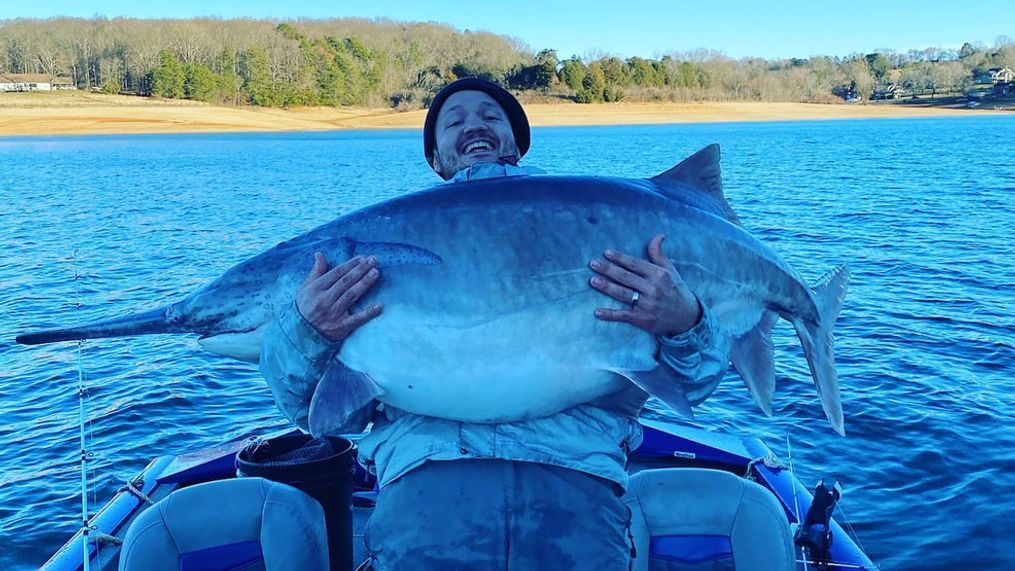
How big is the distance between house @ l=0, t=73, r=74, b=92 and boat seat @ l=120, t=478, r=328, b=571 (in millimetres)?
126421

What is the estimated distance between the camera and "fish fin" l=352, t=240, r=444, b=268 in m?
3.08

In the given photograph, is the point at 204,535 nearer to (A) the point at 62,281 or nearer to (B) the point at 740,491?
(B) the point at 740,491

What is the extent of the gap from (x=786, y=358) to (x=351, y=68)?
119114mm

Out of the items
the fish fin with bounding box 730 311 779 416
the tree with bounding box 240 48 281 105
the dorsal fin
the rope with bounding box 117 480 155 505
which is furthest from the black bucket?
the tree with bounding box 240 48 281 105

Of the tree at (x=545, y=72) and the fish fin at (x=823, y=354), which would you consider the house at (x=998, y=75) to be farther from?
the fish fin at (x=823, y=354)

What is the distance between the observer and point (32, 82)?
396ft

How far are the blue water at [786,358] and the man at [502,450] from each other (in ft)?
16.9

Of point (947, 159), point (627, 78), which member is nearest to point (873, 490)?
point (947, 159)

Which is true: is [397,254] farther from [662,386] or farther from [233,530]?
[233,530]

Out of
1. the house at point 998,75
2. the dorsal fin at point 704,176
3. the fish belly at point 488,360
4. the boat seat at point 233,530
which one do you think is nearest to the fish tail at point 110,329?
the fish belly at point 488,360

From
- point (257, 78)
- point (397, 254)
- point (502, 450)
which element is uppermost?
point (257, 78)

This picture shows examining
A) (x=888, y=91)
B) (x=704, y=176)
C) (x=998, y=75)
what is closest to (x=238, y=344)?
(x=704, y=176)

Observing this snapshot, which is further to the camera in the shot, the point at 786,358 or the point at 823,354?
the point at 786,358

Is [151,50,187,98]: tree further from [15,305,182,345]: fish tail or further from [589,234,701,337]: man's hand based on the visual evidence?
[589,234,701,337]: man's hand
